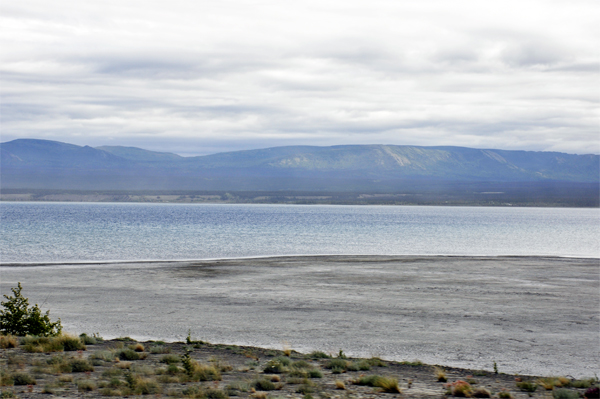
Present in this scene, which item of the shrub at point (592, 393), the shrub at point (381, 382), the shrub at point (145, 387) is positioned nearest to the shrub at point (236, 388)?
the shrub at point (145, 387)

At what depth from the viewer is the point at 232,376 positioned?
14844mm

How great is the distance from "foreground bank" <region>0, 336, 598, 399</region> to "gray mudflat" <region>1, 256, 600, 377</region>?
2324mm

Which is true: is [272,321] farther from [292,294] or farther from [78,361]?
[78,361]

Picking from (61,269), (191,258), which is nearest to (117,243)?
(191,258)

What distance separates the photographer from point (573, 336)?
847 inches

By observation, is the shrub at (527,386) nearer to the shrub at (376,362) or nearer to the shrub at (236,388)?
the shrub at (376,362)

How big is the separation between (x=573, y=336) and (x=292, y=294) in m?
13.8

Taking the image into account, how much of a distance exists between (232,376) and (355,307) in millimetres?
12899

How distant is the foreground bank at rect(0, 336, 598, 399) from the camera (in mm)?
12977

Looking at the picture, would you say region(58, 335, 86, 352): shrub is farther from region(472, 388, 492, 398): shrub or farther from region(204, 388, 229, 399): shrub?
region(472, 388, 492, 398): shrub

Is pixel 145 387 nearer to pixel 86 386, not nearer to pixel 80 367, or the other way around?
pixel 86 386

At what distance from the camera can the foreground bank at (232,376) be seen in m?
13.0

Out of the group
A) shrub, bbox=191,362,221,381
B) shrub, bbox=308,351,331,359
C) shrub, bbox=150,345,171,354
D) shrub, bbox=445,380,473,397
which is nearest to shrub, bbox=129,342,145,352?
shrub, bbox=150,345,171,354

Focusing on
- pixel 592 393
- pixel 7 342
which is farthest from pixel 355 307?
pixel 592 393
